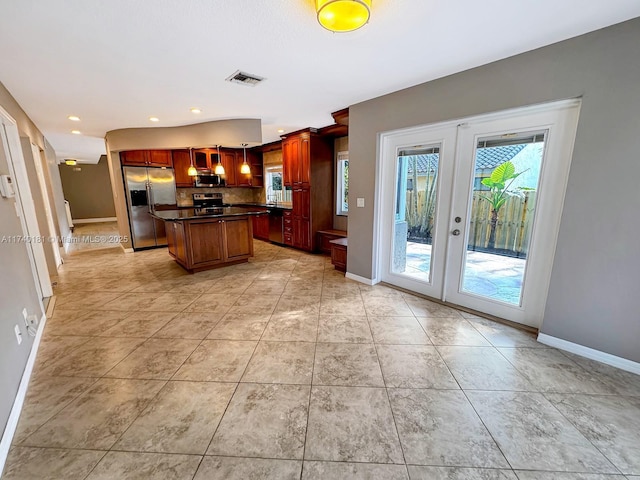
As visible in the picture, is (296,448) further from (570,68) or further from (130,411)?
(570,68)

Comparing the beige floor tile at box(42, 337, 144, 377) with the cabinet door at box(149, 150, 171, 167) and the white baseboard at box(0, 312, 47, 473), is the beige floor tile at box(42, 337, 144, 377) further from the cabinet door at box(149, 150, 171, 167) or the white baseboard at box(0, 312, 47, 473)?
the cabinet door at box(149, 150, 171, 167)

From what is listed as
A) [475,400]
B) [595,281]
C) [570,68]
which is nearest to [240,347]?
[475,400]

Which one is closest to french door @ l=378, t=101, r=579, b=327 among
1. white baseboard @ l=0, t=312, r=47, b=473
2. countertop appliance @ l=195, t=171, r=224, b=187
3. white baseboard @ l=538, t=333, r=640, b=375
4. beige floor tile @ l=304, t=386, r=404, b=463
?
white baseboard @ l=538, t=333, r=640, b=375

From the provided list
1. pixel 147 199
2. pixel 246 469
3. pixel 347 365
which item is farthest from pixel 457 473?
pixel 147 199

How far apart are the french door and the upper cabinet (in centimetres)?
496

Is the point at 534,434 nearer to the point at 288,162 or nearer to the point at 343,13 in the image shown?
the point at 343,13

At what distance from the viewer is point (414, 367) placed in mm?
1978

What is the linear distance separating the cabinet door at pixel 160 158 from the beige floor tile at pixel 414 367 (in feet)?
19.5

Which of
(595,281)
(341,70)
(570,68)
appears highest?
(341,70)

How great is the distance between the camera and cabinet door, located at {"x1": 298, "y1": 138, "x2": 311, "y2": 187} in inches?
199

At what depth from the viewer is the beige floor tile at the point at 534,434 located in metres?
1.29

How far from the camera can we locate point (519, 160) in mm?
2381

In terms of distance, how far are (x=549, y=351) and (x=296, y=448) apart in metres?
2.18

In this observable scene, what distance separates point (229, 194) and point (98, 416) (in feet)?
20.7
